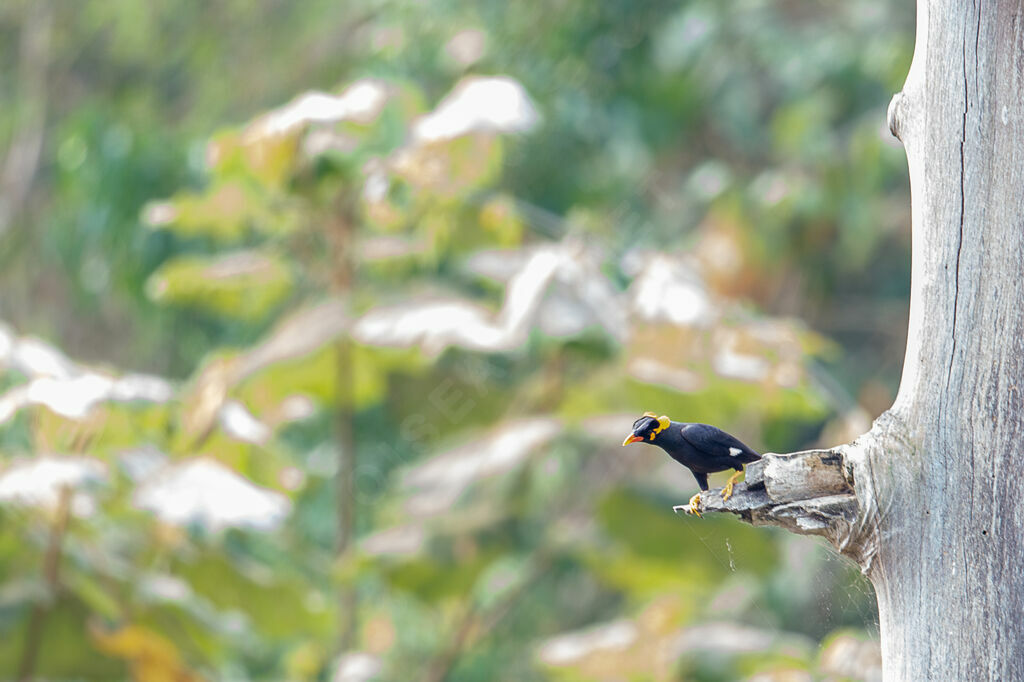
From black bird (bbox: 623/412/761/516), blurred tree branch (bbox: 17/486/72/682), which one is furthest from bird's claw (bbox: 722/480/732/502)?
blurred tree branch (bbox: 17/486/72/682)

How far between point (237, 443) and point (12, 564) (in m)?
0.63

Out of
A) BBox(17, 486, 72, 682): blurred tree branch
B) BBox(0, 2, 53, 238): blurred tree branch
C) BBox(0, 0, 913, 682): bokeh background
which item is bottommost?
BBox(17, 486, 72, 682): blurred tree branch

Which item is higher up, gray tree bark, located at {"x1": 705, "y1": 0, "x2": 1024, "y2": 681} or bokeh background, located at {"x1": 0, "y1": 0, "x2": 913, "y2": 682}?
bokeh background, located at {"x1": 0, "y1": 0, "x2": 913, "y2": 682}

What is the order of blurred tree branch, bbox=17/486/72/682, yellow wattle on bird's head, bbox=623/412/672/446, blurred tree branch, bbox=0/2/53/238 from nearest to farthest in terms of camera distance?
yellow wattle on bird's head, bbox=623/412/672/446 → blurred tree branch, bbox=17/486/72/682 → blurred tree branch, bbox=0/2/53/238

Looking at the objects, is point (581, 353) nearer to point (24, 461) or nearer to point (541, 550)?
point (541, 550)

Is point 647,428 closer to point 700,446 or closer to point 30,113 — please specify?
point 700,446

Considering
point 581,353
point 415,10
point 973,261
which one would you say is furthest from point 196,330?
point 973,261

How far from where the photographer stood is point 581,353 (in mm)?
2467

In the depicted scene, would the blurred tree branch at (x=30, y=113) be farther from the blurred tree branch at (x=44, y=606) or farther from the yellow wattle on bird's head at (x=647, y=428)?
the yellow wattle on bird's head at (x=647, y=428)

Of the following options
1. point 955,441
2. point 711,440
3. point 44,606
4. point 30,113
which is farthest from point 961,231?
point 30,113

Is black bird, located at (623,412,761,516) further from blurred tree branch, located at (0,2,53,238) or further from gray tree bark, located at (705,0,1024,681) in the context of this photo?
blurred tree branch, located at (0,2,53,238)

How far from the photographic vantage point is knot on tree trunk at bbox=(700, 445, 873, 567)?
36.9 inches

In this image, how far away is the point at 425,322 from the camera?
255cm

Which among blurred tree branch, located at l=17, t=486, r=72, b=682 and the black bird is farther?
blurred tree branch, located at l=17, t=486, r=72, b=682
